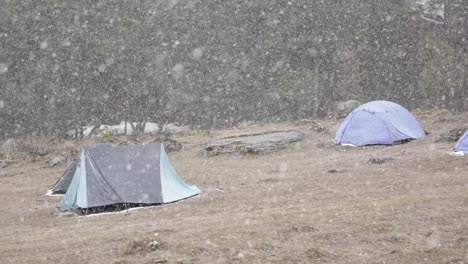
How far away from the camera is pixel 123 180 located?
12.1 metres

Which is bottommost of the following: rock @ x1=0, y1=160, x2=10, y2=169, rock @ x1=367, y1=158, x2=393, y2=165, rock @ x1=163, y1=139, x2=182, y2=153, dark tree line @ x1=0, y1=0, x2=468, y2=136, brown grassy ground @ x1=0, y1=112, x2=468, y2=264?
brown grassy ground @ x1=0, y1=112, x2=468, y2=264

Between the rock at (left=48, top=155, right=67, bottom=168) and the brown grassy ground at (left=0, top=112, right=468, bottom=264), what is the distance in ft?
10.00

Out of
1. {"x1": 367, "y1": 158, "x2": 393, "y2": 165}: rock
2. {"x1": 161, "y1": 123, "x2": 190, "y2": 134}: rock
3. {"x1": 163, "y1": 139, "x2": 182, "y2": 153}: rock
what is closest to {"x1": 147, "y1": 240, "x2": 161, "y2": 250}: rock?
{"x1": 367, "y1": 158, "x2": 393, "y2": 165}: rock

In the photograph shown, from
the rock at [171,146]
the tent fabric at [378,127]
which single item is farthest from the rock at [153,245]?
the rock at [171,146]

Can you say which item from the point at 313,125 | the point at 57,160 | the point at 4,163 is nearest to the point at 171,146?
the point at 57,160

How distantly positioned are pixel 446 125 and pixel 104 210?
13876 mm

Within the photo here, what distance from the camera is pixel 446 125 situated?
2112cm

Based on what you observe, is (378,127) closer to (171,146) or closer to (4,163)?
(171,146)

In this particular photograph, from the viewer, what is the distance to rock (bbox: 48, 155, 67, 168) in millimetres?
19216

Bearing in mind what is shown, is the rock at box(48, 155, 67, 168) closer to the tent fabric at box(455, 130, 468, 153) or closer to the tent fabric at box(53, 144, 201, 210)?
the tent fabric at box(53, 144, 201, 210)

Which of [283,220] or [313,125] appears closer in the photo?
[283,220]

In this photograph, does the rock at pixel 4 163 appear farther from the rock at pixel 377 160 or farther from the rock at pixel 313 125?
the rock at pixel 377 160

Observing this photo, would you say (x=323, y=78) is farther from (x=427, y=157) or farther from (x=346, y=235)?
(x=346, y=235)

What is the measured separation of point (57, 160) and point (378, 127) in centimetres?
1029
